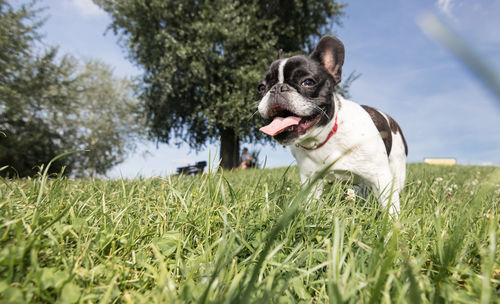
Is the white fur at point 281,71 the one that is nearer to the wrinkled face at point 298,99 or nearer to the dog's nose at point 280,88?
the wrinkled face at point 298,99

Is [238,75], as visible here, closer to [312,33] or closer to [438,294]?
[312,33]

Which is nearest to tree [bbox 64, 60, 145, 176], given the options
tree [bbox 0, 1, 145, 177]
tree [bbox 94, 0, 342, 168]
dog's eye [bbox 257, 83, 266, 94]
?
tree [bbox 0, 1, 145, 177]

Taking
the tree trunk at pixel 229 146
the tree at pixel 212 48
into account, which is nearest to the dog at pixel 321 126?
the tree at pixel 212 48

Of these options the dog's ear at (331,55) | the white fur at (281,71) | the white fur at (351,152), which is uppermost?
the dog's ear at (331,55)

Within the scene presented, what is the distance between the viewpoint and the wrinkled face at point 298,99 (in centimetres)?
315

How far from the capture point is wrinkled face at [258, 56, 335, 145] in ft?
10.3

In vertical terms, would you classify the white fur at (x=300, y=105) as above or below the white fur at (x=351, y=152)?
above

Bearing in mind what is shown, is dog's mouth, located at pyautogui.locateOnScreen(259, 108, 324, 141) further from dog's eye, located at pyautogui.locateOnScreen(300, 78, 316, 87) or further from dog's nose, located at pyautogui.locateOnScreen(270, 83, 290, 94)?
dog's eye, located at pyautogui.locateOnScreen(300, 78, 316, 87)

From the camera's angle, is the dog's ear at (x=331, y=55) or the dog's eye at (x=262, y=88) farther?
the dog's eye at (x=262, y=88)

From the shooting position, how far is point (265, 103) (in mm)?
3305

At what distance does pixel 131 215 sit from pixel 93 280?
82 centimetres

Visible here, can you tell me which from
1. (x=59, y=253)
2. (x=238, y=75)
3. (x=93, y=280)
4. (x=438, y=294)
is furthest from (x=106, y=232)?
(x=238, y=75)

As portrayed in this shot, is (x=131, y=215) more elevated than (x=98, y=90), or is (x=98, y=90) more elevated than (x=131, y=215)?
(x=98, y=90)

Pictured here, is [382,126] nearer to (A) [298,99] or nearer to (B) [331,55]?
(B) [331,55]
